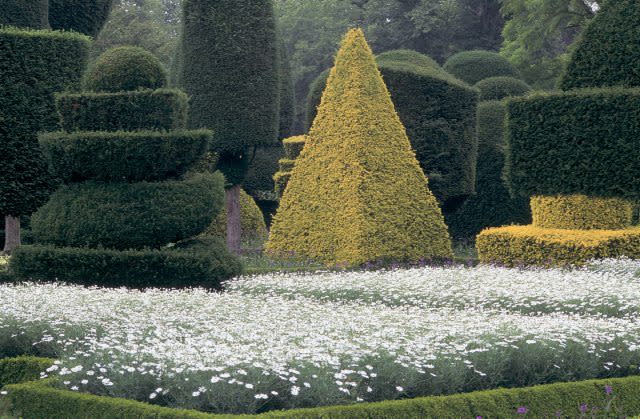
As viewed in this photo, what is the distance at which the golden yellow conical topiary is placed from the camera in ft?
53.1

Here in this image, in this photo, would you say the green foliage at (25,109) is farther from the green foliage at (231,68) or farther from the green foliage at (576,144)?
the green foliage at (576,144)

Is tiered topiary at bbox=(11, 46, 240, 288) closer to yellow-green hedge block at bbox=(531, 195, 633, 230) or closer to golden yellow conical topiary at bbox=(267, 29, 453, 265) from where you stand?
golden yellow conical topiary at bbox=(267, 29, 453, 265)

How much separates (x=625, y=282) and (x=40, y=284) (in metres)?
8.47

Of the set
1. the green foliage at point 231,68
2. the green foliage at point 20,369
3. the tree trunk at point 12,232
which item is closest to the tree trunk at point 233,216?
the green foliage at point 231,68

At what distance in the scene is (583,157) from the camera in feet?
57.8

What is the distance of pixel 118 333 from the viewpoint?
8.98 m

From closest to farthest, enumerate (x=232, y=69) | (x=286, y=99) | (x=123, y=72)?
(x=123, y=72), (x=232, y=69), (x=286, y=99)

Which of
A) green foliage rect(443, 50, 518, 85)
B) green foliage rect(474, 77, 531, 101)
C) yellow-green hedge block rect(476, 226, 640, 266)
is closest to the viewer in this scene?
yellow-green hedge block rect(476, 226, 640, 266)

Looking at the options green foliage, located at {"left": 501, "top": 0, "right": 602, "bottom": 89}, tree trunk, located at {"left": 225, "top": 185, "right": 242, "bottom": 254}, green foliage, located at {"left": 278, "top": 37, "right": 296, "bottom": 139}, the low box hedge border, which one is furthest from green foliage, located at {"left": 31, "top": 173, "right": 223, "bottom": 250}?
green foliage, located at {"left": 501, "top": 0, "right": 602, "bottom": 89}

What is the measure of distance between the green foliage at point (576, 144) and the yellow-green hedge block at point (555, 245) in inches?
34.7

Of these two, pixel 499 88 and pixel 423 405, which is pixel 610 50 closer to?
pixel 499 88

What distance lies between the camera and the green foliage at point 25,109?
16.8 m

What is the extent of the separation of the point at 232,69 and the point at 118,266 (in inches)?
296

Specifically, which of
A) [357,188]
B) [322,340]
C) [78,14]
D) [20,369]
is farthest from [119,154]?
[78,14]
